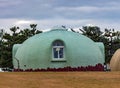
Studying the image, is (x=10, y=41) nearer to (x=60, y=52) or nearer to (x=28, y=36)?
(x=28, y=36)

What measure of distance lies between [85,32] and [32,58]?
21.8 m

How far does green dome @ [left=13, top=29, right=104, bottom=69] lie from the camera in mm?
32875

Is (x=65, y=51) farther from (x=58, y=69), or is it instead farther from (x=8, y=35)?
(x=8, y=35)

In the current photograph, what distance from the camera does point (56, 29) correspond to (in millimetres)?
34938

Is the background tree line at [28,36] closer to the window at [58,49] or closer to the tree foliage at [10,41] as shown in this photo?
the tree foliage at [10,41]

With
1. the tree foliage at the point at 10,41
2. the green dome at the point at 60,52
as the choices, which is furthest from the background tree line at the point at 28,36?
the green dome at the point at 60,52

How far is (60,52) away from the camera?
33.4m

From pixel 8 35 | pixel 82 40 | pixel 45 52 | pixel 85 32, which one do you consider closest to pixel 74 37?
pixel 82 40

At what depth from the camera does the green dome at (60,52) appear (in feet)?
108

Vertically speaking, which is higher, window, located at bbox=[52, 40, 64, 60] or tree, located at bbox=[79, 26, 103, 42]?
tree, located at bbox=[79, 26, 103, 42]

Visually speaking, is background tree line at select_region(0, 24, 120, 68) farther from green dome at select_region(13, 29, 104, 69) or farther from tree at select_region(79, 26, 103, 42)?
green dome at select_region(13, 29, 104, 69)

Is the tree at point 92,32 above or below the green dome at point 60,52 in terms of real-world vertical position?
above

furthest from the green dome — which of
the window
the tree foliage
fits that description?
the tree foliage

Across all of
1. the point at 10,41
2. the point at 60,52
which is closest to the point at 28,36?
the point at 10,41
